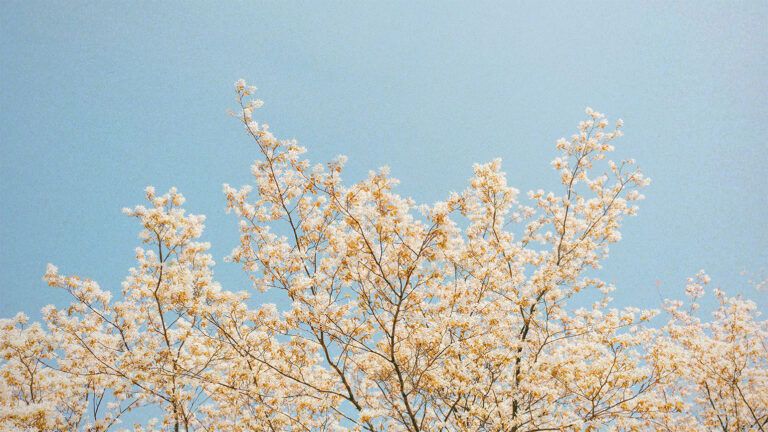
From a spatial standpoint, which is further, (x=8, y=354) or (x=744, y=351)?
(x=744, y=351)

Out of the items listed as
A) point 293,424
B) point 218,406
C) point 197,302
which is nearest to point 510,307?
point 293,424

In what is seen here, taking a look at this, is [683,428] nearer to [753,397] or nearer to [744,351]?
[753,397]

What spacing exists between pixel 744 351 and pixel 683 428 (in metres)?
2.59

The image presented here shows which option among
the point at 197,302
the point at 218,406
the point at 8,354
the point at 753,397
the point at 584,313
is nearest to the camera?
the point at 197,302

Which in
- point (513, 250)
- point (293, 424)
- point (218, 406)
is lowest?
point (293, 424)

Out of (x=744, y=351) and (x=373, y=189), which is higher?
(x=744, y=351)

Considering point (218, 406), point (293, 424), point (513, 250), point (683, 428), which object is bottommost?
point (293, 424)

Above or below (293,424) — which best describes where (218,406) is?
above

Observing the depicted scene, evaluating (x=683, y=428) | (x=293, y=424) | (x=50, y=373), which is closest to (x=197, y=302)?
(x=293, y=424)

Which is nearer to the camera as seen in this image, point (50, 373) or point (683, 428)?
point (50, 373)

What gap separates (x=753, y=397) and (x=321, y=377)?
11.1m

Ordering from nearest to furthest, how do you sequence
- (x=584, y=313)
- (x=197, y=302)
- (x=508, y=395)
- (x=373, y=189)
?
(x=373, y=189) < (x=197, y=302) < (x=508, y=395) < (x=584, y=313)

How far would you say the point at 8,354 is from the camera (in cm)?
708

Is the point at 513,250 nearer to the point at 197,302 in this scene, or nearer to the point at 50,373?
the point at 197,302
